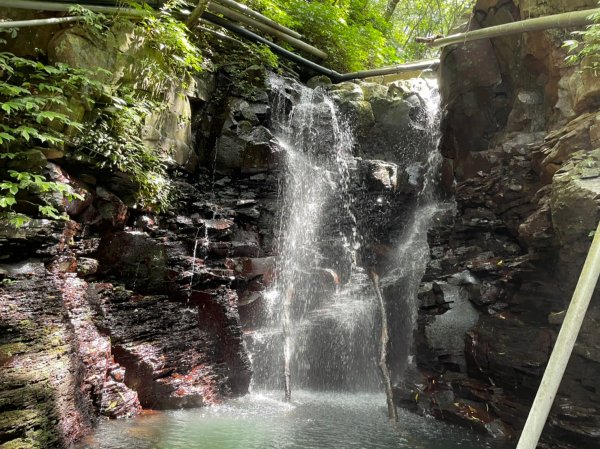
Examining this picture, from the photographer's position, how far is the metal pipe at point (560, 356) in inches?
111

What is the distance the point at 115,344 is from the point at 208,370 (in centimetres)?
185

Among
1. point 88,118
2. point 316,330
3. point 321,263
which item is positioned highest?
point 88,118

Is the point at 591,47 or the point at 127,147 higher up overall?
the point at 591,47

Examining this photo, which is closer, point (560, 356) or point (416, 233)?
point (560, 356)

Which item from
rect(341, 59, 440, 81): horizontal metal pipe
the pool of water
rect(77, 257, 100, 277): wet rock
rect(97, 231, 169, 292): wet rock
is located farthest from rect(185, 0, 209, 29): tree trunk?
the pool of water

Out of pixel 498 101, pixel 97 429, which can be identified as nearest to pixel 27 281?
pixel 97 429

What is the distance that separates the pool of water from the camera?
17.5 feet

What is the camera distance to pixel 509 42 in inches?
370

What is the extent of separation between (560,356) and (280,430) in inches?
173

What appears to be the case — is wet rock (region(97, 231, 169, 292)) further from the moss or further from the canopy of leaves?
the canopy of leaves

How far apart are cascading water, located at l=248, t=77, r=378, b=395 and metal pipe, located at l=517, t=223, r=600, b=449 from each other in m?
5.55

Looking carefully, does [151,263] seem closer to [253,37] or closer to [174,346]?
[174,346]

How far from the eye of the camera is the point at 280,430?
20.1ft

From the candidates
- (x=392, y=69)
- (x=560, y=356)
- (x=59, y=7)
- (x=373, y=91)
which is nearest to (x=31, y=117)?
(x=59, y=7)
